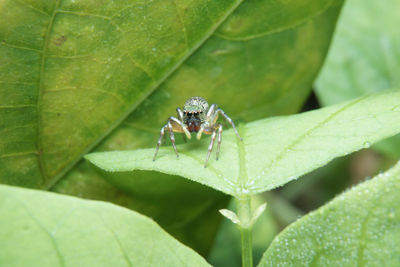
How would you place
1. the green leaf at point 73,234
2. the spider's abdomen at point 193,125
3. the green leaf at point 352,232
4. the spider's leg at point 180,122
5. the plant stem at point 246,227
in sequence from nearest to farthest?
the green leaf at point 73,234
the green leaf at point 352,232
the plant stem at point 246,227
the spider's leg at point 180,122
the spider's abdomen at point 193,125

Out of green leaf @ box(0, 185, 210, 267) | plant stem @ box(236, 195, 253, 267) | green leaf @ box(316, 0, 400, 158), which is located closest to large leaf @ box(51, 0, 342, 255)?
plant stem @ box(236, 195, 253, 267)

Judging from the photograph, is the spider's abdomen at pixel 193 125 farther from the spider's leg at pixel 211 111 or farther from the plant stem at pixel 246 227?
the plant stem at pixel 246 227

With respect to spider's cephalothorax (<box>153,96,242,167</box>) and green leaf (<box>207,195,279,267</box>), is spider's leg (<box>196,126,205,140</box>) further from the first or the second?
green leaf (<box>207,195,279,267</box>)

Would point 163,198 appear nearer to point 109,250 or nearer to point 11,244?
point 109,250

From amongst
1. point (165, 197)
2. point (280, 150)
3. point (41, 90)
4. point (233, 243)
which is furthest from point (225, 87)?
point (233, 243)

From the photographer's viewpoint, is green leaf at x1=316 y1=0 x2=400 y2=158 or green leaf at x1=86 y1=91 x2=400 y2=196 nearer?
green leaf at x1=86 y1=91 x2=400 y2=196

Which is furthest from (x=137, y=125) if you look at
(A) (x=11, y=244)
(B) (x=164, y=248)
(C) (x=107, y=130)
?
(A) (x=11, y=244)

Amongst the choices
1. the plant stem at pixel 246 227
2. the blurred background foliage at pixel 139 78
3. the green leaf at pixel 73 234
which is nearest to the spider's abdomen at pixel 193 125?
the blurred background foliage at pixel 139 78
